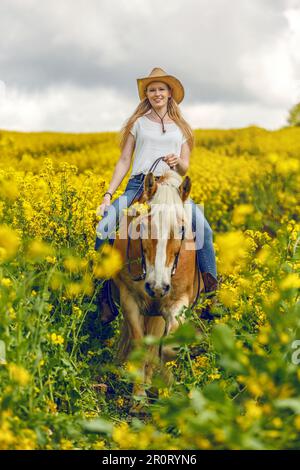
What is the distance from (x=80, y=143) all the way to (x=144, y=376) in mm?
15572

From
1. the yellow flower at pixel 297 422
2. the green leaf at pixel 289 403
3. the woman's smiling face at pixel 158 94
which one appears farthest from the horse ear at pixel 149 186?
the green leaf at pixel 289 403

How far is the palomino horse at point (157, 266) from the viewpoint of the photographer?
18.8 feet

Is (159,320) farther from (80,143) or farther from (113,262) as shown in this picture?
(80,143)

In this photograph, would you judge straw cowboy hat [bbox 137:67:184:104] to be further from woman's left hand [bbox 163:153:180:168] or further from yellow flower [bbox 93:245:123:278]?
yellow flower [bbox 93:245:123:278]

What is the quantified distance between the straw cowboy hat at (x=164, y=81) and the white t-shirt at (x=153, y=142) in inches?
12.8

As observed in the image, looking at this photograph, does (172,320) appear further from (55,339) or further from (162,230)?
(55,339)

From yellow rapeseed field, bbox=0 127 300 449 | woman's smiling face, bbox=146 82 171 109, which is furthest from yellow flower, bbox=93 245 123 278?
woman's smiling face, bbox=146 82 171 109

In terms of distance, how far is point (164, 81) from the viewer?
7.00 metres

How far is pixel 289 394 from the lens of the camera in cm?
415

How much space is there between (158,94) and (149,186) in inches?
48.8

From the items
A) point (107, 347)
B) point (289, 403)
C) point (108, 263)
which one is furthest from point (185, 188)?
point (289, 403)

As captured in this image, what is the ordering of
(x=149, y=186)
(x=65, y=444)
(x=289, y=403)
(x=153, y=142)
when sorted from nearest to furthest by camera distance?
1. (x=289, y=403)
2. (x=65, y=444)
3. (x=149, y=186)
4. (x=153, y=142)

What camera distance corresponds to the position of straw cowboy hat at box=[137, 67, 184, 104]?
6.95m
